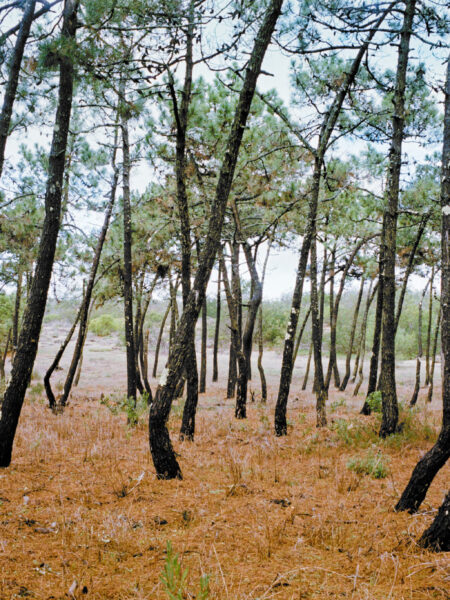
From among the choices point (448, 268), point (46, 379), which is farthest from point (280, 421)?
point (46, 379)

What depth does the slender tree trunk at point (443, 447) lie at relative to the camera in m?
2.82

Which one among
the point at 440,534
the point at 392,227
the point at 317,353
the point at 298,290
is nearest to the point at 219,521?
the point at 440,534

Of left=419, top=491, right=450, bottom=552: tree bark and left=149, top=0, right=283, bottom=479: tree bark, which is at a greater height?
left=149, top=0, right=283, bottom=479: tree bark

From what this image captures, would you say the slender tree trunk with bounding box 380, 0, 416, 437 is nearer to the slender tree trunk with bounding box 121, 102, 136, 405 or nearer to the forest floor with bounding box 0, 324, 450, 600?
the forest floor with bounding box 0, 324, 450, 600

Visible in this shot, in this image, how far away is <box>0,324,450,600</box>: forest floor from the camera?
2.38m

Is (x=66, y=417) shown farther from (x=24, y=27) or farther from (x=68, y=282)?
(x=24, y=27)

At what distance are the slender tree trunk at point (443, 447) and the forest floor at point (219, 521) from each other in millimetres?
136

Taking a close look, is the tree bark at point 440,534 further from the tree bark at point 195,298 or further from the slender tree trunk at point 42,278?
the slender tree trunk at point 42,278

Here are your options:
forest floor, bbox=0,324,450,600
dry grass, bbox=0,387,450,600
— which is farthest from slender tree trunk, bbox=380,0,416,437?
dry grass, bbox=0,387,450,600

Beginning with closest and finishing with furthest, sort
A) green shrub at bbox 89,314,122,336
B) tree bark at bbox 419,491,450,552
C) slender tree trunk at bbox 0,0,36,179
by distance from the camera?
tree bark at bbox 419,491,450,552 → slender tree trunk at bbox 0,0,36,179 → green shrub at bbox 89,314,122,336

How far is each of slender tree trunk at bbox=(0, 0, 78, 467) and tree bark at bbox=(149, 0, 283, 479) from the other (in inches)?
72.6

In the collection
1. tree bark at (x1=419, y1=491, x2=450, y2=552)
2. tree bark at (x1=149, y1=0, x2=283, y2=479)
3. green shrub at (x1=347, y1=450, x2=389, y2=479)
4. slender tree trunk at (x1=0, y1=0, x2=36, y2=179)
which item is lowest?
green shrub at (x1=347, y1=450, x2=389, y2=479)

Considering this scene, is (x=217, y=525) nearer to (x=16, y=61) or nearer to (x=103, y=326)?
(x=16, y=61)

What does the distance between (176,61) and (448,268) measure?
428cm
